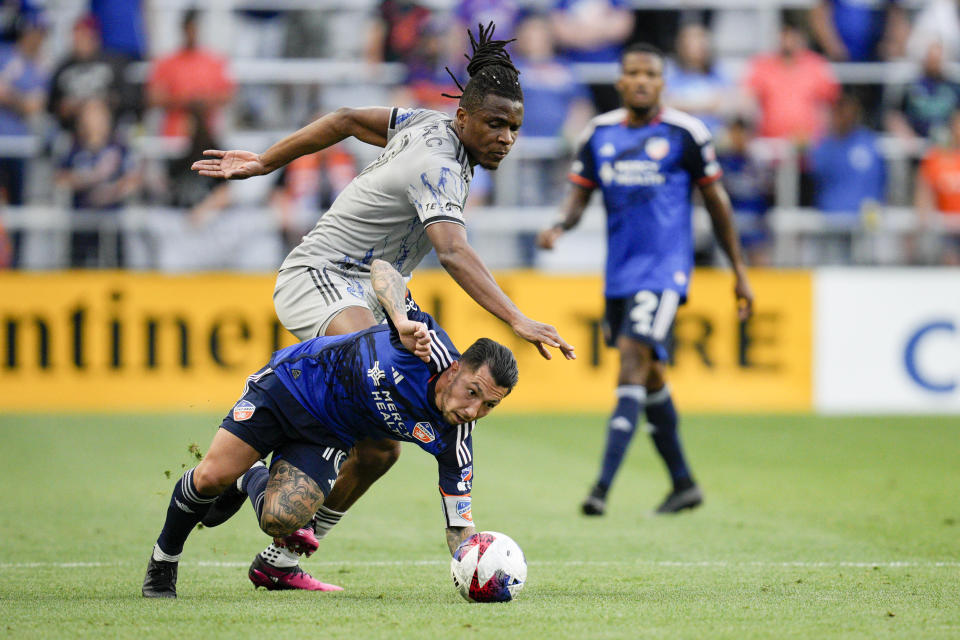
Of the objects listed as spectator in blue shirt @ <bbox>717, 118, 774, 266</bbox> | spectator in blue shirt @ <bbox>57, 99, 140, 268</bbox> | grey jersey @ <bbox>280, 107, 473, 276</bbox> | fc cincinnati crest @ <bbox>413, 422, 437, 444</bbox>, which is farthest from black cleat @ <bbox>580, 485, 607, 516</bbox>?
spectator in blue shirt @ <bbox>57, 99, 140, 268</bbox>

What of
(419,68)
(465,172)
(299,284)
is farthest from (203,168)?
(419,68)

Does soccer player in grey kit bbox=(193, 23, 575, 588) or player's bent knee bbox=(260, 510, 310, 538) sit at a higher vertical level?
soccer player in grey kit bbox=(193, 23, 575, 588)

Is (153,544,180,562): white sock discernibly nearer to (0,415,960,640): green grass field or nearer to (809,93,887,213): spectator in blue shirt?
(0,415,960,640): green grass field

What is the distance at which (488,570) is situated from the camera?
17.8 ft

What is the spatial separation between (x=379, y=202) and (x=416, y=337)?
3.52 feet

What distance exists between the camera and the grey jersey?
18.8 feet

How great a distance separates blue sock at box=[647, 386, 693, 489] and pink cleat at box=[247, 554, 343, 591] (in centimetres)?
330

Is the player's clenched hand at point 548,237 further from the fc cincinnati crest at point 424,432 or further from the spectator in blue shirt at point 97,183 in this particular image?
the spectator in blue shirt at point 97,183

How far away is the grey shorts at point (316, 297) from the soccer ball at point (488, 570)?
1249 mm

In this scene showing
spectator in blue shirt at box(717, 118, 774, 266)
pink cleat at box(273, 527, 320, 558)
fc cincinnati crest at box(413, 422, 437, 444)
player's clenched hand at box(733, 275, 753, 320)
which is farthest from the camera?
spectator in blue shirt at box(717, 118, 774, 266)

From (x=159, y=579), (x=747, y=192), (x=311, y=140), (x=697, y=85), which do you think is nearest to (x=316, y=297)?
(x=311, y=140)

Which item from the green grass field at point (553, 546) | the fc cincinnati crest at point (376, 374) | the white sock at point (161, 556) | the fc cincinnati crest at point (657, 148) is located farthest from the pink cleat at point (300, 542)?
the fc cincinnati crest at point (657, 148)

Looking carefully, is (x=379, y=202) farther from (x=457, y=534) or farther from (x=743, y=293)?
(x=743, y=293)

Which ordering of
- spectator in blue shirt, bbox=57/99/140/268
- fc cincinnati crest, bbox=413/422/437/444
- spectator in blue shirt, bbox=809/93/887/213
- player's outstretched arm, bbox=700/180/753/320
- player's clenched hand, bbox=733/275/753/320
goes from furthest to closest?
spectator in blue shirt, bbox=809/93/887/213 → spectator in blue shirt, bbox=57/99/140/268 → player's clenched hand, bbox=733/275/753/320 → player's outstretched arm, bbox=700/180/753/320 → fc cincinnati crest, bbox=413/422/437/444
